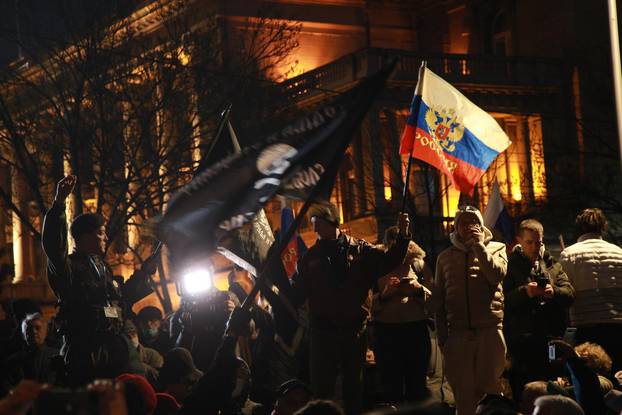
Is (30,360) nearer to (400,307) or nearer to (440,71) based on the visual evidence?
(400,307)

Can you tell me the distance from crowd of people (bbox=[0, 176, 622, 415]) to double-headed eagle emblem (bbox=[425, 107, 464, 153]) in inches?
37.1

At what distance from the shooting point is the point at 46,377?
11758 millimetres

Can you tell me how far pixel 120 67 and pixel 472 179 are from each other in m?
18.5

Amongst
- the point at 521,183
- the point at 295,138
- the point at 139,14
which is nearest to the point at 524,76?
the point at 521,183

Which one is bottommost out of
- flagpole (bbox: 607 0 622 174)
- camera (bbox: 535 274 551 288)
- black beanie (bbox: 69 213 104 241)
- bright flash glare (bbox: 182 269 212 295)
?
camera (bbox: 535 274 551 288)

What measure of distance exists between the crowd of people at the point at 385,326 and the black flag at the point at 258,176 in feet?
1.77

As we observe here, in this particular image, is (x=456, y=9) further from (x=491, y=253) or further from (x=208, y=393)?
(x=208, y=393)

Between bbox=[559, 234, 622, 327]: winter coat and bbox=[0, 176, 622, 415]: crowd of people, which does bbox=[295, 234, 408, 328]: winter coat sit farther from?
bbox=[559, 234, 622, 327]: winter coat

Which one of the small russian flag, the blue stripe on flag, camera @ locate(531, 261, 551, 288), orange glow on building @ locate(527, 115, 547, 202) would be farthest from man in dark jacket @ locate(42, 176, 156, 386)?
orange glow on building @ locate(527, 115, 547, 202)

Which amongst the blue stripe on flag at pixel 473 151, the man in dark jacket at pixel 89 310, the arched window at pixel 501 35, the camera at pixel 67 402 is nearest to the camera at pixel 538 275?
the blue stripe on flag at pixel 473 151

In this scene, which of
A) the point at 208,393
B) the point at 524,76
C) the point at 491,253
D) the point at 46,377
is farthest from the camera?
the point at 524,76

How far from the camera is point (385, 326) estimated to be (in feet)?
38.7

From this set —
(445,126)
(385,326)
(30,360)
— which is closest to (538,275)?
(385,326)

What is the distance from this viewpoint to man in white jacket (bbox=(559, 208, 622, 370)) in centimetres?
1196
